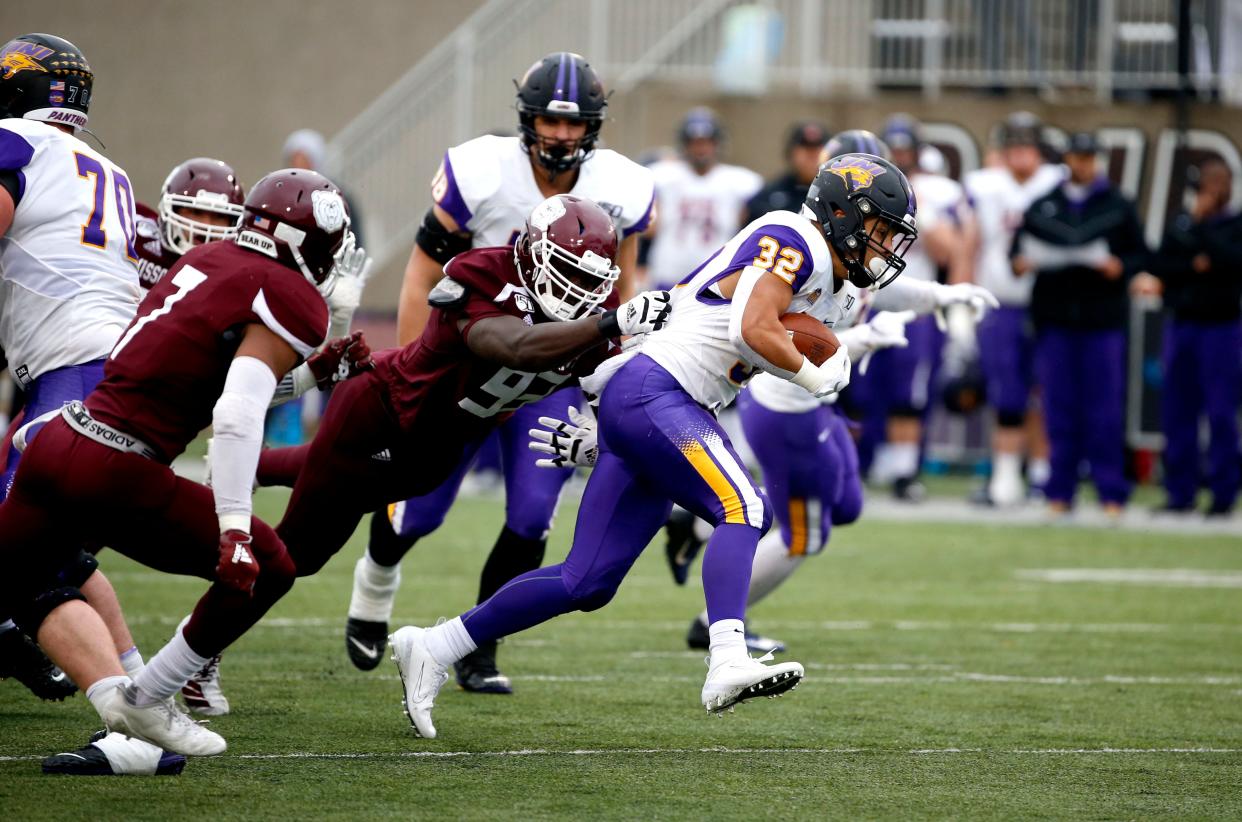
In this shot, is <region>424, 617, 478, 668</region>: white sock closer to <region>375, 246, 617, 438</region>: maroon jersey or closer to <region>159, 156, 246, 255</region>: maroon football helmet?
<region>375, 246, 617, 438</region>: maroon jersey

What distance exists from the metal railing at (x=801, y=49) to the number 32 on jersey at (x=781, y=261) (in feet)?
34.1

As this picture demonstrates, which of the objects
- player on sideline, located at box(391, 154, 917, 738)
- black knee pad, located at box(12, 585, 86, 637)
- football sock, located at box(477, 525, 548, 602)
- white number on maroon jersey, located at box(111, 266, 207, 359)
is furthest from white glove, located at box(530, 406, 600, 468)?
black knee pad, located at box(12, 585, 86, 637)

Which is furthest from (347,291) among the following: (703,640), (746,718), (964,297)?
(964,297)

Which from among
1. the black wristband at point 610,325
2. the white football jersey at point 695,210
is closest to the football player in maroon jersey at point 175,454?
the black wristband at point 610,325

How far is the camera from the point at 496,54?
15922 millimetres

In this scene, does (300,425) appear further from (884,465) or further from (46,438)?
(46,438)

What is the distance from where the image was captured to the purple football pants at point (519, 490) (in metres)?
5.77

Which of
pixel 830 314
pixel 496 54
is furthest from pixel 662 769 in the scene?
pixel 496 54

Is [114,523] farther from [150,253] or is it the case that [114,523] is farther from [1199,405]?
[1199,405]

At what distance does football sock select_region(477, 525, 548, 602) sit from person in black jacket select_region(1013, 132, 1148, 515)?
20.0ft

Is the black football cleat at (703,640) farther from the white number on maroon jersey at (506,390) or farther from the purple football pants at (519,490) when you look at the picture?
the white number on maroon jersey at (506,390)

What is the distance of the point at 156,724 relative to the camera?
174 inches

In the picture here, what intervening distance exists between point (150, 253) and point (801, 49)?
33.8ft

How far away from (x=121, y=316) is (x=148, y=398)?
94cm
